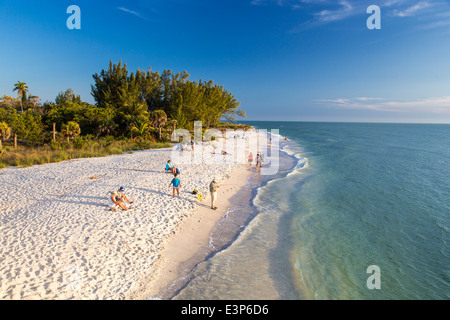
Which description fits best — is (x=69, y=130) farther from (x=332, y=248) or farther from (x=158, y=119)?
(x=332, y=248)

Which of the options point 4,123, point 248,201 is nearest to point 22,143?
point 4,123

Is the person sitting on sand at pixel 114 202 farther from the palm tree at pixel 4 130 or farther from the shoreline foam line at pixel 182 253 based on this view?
the palm tree at pixel 4 130

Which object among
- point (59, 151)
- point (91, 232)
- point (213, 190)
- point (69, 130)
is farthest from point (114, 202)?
point (69, 130)

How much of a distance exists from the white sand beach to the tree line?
859 centimetres

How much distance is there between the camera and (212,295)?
A: 18.2ft

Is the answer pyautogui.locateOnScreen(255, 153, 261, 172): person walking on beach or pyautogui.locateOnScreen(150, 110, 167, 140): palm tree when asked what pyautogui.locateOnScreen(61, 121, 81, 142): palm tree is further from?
pyautogui.locateOnScreen(255, 153, 261, 172): person walking on beach

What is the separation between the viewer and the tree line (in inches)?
779

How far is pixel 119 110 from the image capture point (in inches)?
1094

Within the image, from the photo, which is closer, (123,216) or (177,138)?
(123,216)

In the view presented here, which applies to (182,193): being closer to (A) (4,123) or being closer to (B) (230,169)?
(B) (230,169)

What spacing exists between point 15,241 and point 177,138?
75.9 ft

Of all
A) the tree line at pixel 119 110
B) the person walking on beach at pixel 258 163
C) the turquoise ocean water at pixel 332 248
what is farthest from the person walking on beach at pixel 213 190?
the tree line at pixel 119 110

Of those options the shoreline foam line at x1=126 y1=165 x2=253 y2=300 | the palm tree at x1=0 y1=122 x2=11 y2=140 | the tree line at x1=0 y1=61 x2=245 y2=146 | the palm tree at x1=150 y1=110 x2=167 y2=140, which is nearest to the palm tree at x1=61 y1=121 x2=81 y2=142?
the tree line at x1=0 y1=61 x2=245 y2=146

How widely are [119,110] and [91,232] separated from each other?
80.3 ft
